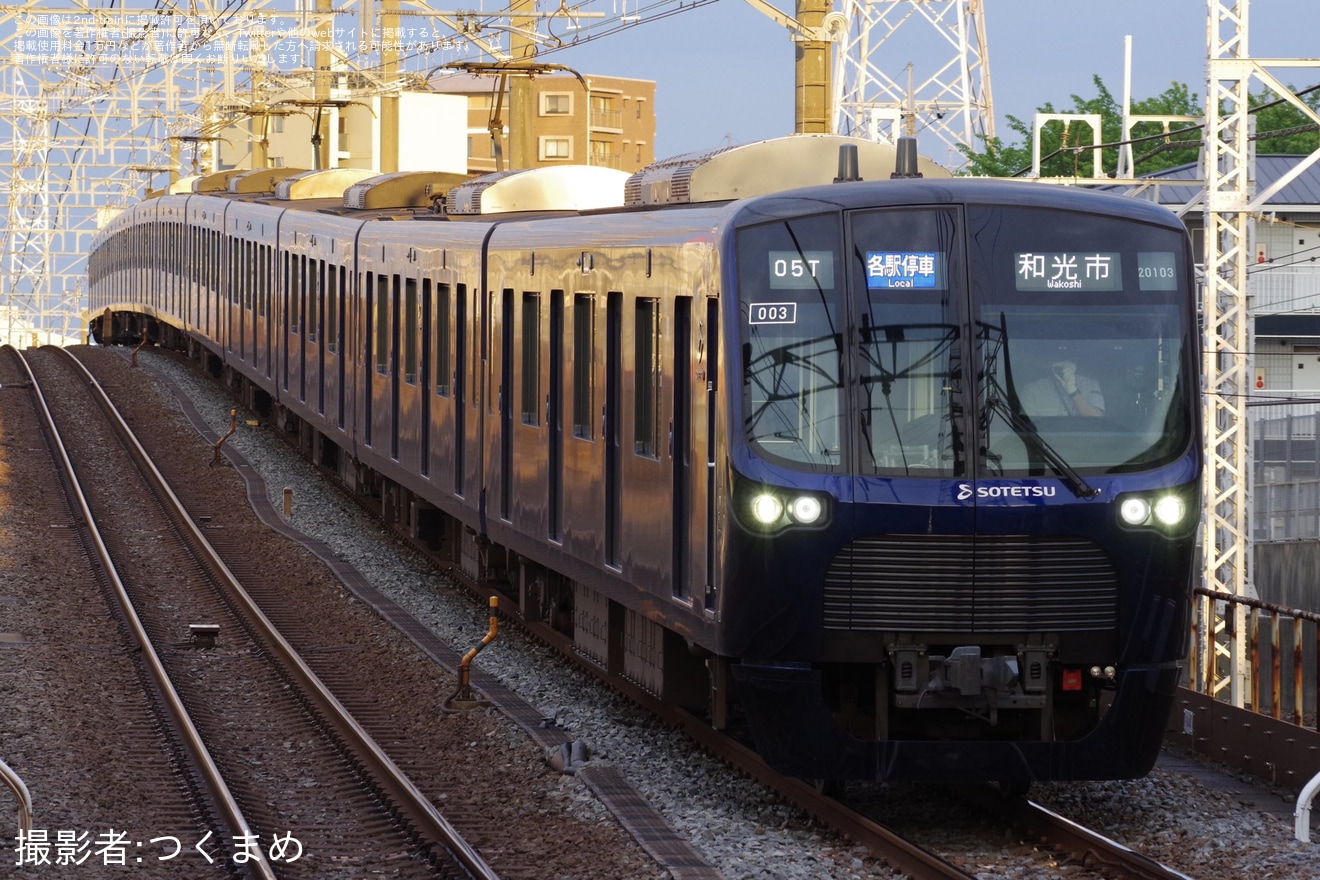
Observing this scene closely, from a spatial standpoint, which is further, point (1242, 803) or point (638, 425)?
point (638, 425)

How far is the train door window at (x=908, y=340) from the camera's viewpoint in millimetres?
8086

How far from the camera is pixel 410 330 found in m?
16.0

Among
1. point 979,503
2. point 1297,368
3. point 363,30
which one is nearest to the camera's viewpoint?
point 979,503

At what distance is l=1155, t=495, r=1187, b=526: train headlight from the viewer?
26.7ft

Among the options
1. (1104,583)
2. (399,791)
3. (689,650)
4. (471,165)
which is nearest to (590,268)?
(689,650)

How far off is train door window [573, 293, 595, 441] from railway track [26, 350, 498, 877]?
1951mm

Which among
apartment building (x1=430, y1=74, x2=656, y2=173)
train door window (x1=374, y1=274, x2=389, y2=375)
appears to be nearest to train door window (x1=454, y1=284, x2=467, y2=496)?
train door window (x1=374, y1=274, x2=389, y2=375)

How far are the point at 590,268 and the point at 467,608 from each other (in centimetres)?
499

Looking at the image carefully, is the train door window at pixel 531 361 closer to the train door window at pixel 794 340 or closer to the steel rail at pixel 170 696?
the steel rail at pixel 170 696

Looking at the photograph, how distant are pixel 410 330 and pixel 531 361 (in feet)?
13.7

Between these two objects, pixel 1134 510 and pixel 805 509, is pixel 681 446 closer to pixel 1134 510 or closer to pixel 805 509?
pixel 805 509

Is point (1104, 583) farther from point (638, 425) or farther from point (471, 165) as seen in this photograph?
point (471, 165)

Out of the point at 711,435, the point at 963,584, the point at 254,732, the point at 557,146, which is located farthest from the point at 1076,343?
the point at 557,146

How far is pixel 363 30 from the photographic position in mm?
29688
